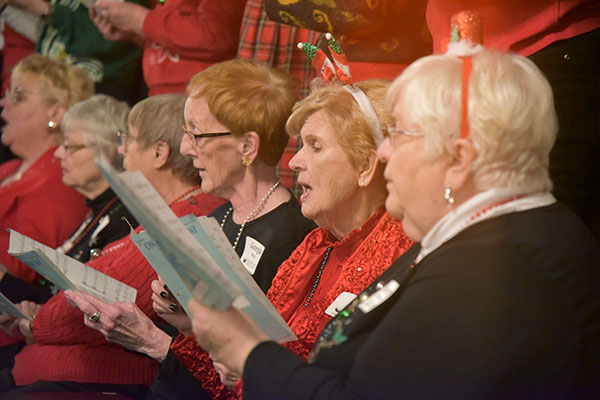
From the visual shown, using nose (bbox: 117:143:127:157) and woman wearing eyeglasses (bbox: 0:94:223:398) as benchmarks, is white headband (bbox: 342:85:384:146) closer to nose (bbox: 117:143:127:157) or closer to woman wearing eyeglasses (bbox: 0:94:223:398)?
woman wearing eyeglasses (bbox: 0:94:223:398)

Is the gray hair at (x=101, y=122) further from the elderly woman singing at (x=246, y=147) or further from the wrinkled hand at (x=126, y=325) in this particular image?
the wrinkled hand at (x=126, y=325)

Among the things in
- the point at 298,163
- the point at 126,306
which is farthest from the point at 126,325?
the point at 298,163

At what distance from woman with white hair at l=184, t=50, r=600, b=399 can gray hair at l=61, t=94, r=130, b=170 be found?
2311mm

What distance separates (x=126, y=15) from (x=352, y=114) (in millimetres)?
2184

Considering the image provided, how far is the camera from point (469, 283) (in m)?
1.42

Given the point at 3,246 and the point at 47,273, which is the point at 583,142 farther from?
the point at 3,246

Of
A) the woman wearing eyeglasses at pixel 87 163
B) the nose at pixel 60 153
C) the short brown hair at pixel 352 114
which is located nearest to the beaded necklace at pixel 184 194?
the woman wearing eyeglasses at pixel 87 163


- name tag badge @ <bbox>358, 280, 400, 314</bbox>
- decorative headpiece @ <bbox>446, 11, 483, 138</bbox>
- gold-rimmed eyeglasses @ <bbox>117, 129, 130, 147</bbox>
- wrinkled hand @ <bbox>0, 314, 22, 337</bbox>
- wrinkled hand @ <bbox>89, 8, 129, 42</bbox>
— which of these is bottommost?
wrinkled hand @ <bbox>0, 314, 22, 337</bbox>

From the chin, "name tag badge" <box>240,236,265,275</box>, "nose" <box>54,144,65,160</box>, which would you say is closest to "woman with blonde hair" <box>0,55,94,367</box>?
"nose" <box>54,144,65,160</box>

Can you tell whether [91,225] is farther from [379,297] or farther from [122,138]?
[379,297]

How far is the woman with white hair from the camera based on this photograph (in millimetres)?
1388

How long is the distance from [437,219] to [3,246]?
2717 mm

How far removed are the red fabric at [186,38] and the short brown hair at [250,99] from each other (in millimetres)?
976

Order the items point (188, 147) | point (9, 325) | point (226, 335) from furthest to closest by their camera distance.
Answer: point (9, 325) < point (188, 147) < point (226, 335)
